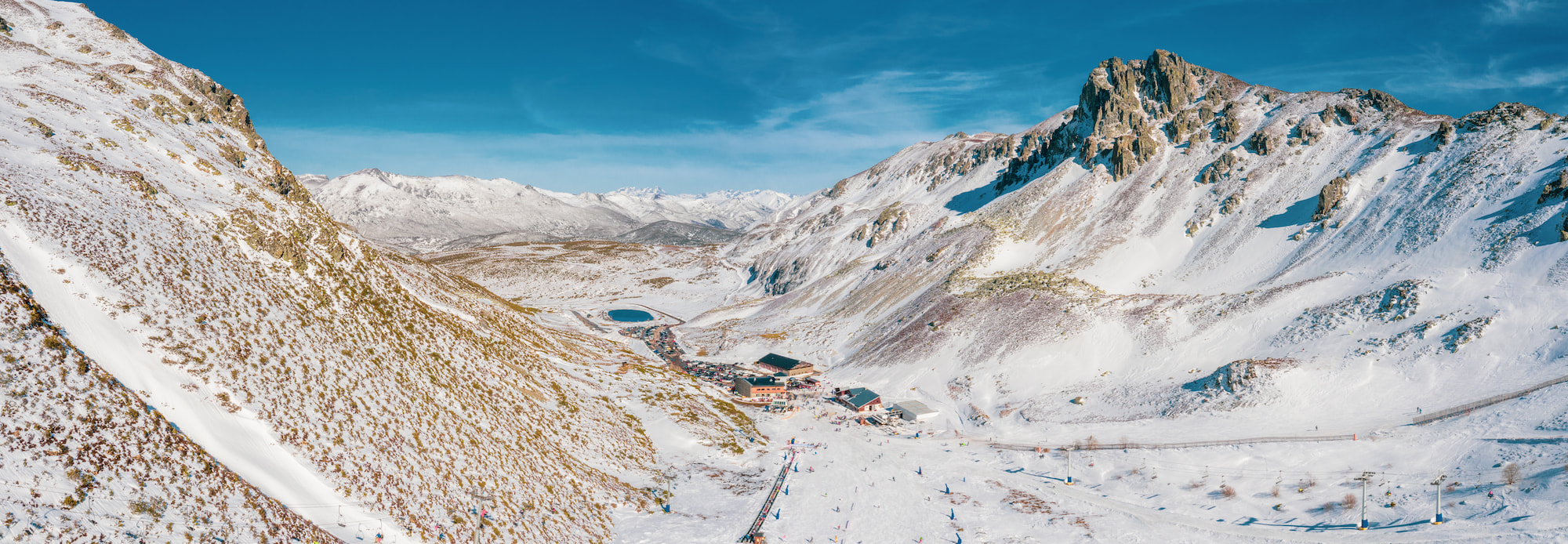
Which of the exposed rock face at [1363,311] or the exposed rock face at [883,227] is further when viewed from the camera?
the exposed rock face at [883,227]

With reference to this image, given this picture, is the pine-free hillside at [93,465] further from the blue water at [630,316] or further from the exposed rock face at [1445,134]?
the exposed rock face at [1445,134]

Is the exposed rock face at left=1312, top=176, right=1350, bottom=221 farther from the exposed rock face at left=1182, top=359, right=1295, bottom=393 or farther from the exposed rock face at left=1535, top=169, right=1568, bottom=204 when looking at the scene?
the exposed rock face at left=1182, top=359, right=1295, bottom=393

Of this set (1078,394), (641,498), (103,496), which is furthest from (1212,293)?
(103,496)

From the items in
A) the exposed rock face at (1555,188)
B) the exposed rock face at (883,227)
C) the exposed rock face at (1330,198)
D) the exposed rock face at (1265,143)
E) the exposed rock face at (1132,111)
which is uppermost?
the exposed rock face at (1132,111)

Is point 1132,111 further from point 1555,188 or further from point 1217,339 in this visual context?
point 1217,339

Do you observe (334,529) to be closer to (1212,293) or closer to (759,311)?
(1212,293)

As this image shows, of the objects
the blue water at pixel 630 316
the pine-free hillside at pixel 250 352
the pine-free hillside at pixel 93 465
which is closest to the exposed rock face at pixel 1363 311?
the pine-free hillside at pixel 250 352

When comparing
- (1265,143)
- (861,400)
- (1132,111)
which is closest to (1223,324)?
(861,400)

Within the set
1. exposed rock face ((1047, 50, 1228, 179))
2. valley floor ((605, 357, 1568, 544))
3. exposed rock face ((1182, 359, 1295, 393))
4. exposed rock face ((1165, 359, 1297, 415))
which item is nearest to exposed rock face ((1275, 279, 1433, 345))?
exposed rock face ((1182, 359, 1295, 393))
